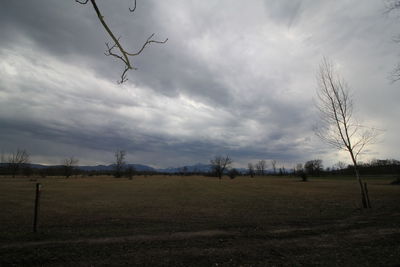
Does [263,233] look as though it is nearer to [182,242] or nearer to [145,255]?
[182,242]

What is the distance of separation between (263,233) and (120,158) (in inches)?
4346

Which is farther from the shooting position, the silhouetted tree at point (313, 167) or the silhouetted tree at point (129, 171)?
the silhouetted tree at point (313, 167)

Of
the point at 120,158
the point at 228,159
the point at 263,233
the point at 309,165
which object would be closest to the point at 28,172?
the point at 120,158

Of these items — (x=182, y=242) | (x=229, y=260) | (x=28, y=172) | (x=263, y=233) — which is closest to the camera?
(x=229, y=260)

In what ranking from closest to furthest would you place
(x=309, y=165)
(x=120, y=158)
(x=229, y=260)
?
(x=229, y=260) → (x=120, y=158) → (x=309, y=165)

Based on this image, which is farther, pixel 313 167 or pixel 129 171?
pixel 313 167

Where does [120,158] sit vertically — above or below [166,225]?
above

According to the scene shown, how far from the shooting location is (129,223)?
1069 centimetres

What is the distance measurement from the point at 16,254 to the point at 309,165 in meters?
139

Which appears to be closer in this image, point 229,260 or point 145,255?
point 229,260

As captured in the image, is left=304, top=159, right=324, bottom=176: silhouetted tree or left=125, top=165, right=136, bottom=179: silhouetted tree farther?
left=304, top=159, right=324, bottom=176: silhouetted tree

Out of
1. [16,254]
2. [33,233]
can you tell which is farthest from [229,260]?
[33,233]

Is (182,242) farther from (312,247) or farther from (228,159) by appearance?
(228,159)

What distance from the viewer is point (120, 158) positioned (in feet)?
358
